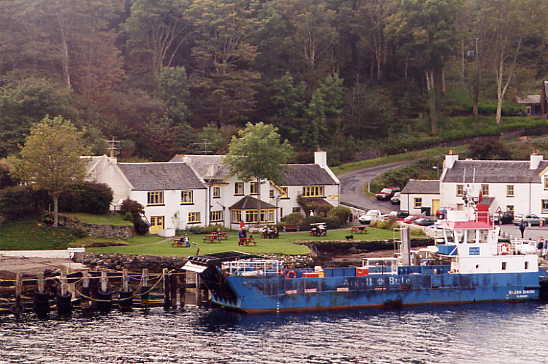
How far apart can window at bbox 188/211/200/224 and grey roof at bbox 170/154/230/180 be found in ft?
14.1

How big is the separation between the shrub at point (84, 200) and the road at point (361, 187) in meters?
32.1

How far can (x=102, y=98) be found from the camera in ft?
406

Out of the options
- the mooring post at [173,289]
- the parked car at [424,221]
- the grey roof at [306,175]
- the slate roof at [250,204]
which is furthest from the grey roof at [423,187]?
the mooring post at [173,289]

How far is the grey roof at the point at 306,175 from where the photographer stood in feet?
343

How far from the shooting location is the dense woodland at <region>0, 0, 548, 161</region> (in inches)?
4793

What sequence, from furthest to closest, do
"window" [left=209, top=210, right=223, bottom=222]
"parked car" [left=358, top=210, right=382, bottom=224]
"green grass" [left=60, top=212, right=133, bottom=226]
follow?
"parked car" [left=358, top=210, right=382, bottom=224] → "window" [left=209, top=210, right=223, bottom=222] → "green grass" [left=60, top=212, right=133, bottom=226]

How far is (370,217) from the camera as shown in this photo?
101062 millimetres

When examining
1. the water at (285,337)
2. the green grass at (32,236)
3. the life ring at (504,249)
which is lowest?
the water at (285,337)

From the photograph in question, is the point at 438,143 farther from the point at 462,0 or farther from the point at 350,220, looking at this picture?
the point at 350,220

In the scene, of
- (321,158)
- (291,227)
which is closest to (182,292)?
(291,227)

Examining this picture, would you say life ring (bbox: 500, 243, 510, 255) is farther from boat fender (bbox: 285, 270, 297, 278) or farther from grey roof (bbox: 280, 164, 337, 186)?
grey roof (bbox: 280, 164, 337, 186)

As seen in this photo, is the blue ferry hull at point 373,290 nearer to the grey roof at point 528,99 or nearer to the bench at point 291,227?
the bench at point 291,227

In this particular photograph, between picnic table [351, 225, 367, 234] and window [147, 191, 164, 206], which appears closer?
window [147, 191, 164, 206]

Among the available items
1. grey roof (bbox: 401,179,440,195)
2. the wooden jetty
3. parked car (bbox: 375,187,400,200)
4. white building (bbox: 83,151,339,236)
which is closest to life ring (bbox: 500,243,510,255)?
the wooden jetty
